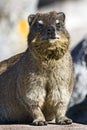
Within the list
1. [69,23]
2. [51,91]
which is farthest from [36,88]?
[69,23]

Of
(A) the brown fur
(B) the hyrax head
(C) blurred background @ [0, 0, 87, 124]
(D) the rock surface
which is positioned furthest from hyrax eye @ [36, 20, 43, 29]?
(C) blurred background @ [0, 0, 87, 124]

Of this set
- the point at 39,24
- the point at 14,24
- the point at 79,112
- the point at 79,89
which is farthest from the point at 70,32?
the point at 39,24

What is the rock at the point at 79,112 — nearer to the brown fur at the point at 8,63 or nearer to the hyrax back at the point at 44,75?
the brown fur at the point at 8,63

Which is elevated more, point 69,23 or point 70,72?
point 70,72

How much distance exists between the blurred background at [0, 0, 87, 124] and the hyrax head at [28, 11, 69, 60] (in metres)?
3.40

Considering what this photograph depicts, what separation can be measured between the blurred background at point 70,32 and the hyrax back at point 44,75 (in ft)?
8.00

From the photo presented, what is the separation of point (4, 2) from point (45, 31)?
1765cm

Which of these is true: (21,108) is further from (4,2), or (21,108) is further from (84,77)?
(4,2)

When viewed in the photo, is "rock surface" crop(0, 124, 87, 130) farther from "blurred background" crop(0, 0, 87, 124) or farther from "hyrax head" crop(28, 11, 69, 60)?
"blurred background" crop(0, 0, 87, 124)

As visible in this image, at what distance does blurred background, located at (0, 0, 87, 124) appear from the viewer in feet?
56.6

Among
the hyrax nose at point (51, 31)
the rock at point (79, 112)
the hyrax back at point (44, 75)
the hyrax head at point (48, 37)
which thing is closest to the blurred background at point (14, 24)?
the rock at point (79, 112)

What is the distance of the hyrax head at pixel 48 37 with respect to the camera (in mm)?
12984

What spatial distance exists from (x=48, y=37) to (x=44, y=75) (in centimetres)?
100

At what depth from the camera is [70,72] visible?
46.4 feet
